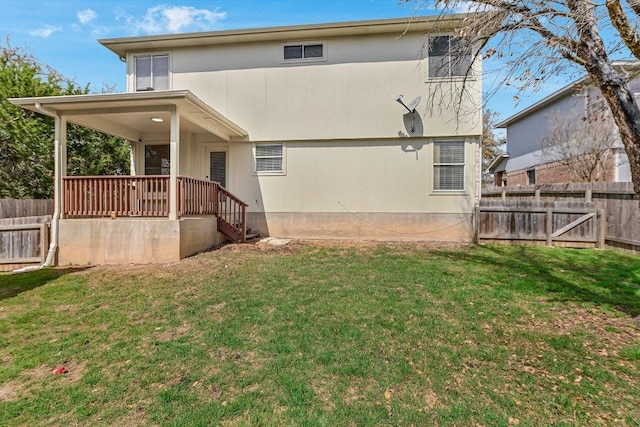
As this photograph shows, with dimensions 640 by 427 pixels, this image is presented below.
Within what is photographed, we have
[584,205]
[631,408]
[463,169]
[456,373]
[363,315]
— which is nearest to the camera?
[631,408]

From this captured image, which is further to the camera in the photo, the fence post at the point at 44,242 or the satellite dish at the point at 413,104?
the satellite dish at the point at 413,104

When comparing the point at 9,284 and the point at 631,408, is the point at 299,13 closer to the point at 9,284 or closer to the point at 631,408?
the point at 9,284

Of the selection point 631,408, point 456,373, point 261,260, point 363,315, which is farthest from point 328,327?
point 261,260

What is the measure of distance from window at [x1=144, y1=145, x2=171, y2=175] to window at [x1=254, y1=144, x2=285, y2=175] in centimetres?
298

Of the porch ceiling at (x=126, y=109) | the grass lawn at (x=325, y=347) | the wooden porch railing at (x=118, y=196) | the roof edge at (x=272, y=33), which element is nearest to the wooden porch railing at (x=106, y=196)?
the wooden porch railing at (x=118, y=196)

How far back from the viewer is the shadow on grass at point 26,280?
18.8ft

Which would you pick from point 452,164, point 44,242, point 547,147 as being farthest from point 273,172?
point 547,147

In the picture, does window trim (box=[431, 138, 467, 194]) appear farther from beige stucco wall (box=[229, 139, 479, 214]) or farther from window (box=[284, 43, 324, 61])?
window (box=[284, 43, 324, 61])

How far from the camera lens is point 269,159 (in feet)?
33.2

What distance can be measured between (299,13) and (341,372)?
10.1 m

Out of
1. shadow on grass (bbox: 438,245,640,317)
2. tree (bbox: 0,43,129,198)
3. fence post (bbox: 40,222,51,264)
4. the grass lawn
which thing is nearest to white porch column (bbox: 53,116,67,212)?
fence post (bbox: 40,222,51,264)

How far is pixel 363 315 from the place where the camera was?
4246 millimetres

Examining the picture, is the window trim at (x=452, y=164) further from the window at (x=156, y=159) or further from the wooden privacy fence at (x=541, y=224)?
the window at (x=156, y=159)

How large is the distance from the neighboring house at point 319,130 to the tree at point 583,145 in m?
6.33
